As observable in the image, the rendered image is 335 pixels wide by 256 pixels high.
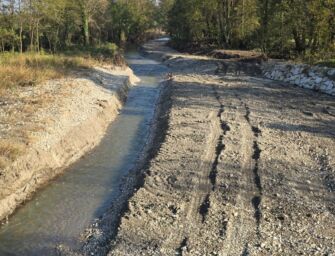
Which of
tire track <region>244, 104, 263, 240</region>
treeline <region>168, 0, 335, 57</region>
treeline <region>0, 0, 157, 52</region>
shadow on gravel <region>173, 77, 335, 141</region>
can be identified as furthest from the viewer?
treeline <region>0, 0, 157, 52</region>

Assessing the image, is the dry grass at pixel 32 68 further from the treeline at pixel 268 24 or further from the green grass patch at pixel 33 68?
the treeline at pixel 268 24

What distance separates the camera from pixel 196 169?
13883mm

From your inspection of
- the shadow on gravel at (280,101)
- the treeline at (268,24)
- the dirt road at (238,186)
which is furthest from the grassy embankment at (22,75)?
the treeline at (268,24)

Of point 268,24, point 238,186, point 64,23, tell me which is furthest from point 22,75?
point 64,23

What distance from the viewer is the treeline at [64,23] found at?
4169 cm

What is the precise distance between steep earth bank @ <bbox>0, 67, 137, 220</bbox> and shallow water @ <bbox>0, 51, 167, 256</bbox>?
450 millimetres

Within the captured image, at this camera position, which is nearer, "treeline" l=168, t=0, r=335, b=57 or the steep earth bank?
the steep earth bank

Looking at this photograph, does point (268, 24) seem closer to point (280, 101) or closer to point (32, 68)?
point (280, 101)

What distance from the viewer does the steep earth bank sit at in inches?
516

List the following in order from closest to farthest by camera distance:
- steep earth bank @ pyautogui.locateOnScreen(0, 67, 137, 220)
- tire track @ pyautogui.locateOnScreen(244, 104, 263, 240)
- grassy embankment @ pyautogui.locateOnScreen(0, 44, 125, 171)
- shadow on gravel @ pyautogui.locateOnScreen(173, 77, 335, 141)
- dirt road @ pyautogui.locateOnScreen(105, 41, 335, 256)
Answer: dirt road @ pyautogui.locateOnScreen(105, 41, 335, 256) → tire track @ pyautogui.locateOnScreen(244, 104, 263, 240) → steep earth bank @ pyautogui.locateOnScreen(0, 67, 137, 220) → grassy embankment @ pyautogui.locateOnScreen(0, 44, 125, 171) → shadow on gravel @ pyautogui.locateOnScreen(173, 77, 335, 141)

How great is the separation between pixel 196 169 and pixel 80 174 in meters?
3.80

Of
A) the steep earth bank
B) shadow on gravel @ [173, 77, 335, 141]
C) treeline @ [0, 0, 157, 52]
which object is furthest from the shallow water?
treeline @ [0, 0, 157, 52]

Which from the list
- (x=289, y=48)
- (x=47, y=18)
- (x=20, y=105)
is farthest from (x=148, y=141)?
(x=47, y=18)

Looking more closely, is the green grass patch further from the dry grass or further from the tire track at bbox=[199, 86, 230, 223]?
the tire track at bbox=[199, 86, 230, 223]
